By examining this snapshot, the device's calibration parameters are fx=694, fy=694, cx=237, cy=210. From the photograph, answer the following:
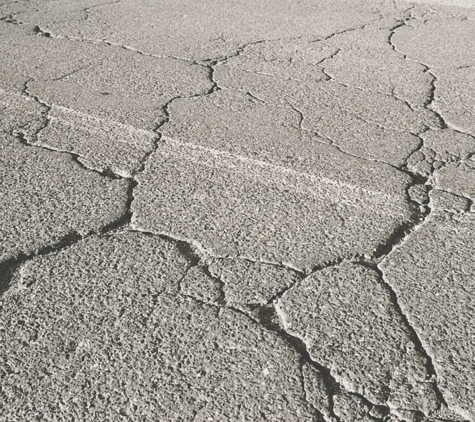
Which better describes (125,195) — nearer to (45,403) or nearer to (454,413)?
(45,403)

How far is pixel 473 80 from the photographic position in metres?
4.11

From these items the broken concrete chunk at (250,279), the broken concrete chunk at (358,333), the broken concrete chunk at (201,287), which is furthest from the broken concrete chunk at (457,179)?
the broken concrete chunk at (201,287)

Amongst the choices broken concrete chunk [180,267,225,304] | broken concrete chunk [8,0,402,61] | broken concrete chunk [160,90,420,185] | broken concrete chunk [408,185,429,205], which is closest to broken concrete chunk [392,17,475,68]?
broken concrete chunk [8,0,402,61]

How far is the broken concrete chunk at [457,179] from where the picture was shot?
2878 millimetres

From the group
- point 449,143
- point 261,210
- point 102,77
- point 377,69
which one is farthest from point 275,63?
point 261,210

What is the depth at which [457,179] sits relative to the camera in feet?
9.76

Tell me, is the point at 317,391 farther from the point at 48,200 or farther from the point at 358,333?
the point at 48,200

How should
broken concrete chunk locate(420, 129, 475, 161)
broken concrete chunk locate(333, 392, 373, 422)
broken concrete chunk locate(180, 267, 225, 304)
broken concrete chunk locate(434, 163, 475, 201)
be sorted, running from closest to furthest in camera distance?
broken concrete chunk locate(333, 392, 373, 422) < broken concrete chunk locate(180, 267, 225, 304) < broken concrete chunk locate(434, 163, 475, 201) < broken concrete chunk locate(420, 129, 475, 161)

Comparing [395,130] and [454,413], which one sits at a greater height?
[454,413]

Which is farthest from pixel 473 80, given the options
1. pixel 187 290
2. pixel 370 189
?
pixel 187 290

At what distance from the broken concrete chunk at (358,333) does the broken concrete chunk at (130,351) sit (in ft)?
0.38

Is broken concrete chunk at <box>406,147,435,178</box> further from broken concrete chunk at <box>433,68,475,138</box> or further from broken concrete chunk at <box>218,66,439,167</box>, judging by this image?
broken concrete chunk at <box>433,68,475,138</box>

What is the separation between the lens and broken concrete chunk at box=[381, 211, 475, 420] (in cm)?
193

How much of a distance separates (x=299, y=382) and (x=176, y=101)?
219 cm
